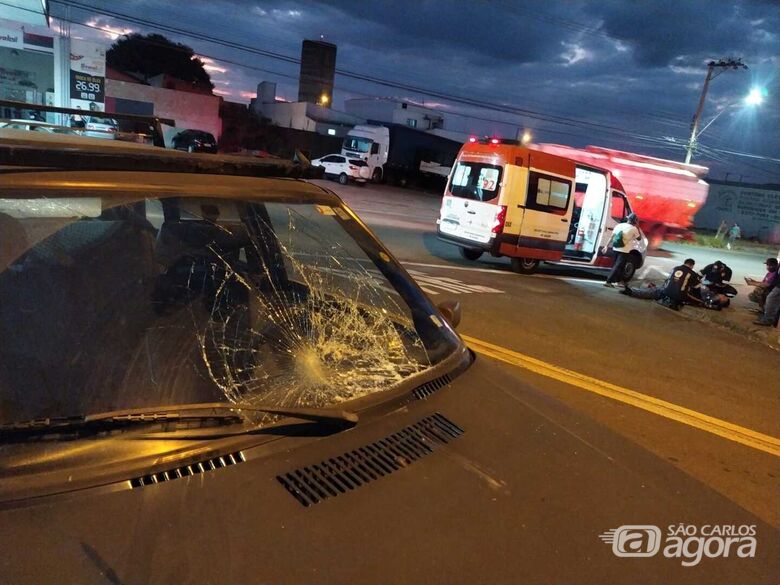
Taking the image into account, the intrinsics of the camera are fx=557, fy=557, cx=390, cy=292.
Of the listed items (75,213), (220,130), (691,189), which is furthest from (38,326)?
(220,130)

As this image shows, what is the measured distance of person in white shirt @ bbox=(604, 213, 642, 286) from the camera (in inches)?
489

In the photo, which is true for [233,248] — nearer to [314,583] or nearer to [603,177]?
[314,583]

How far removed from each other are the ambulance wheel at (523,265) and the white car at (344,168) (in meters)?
19.5

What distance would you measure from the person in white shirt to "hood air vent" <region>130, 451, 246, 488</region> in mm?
12347

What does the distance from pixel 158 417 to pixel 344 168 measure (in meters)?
30.0

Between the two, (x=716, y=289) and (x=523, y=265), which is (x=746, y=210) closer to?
(x=716, y=289)

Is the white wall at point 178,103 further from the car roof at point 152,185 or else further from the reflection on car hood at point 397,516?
the reflection on car hood at point 397,516

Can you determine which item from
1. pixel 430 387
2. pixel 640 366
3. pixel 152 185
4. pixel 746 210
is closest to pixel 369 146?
pixel 746 210

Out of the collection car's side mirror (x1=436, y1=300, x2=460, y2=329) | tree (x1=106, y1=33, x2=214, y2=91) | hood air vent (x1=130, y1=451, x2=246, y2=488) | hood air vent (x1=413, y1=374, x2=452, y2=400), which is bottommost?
hood air vent (x1=130, y1=451, x2=246, y2=488)

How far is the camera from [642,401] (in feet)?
17.6

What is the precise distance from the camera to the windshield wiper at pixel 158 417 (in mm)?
1312

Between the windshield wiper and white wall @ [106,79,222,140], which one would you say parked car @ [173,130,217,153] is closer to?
the windshield wiper

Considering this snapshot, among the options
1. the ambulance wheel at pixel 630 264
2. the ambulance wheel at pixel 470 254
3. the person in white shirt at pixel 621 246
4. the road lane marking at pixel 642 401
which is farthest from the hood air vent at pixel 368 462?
the ambulance wheel at pixel 630 264

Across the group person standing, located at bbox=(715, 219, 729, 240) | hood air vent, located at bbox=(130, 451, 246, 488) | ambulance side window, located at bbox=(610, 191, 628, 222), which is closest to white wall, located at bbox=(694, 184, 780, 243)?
person standing, located at bbox=(715, 219, 729, 240)
